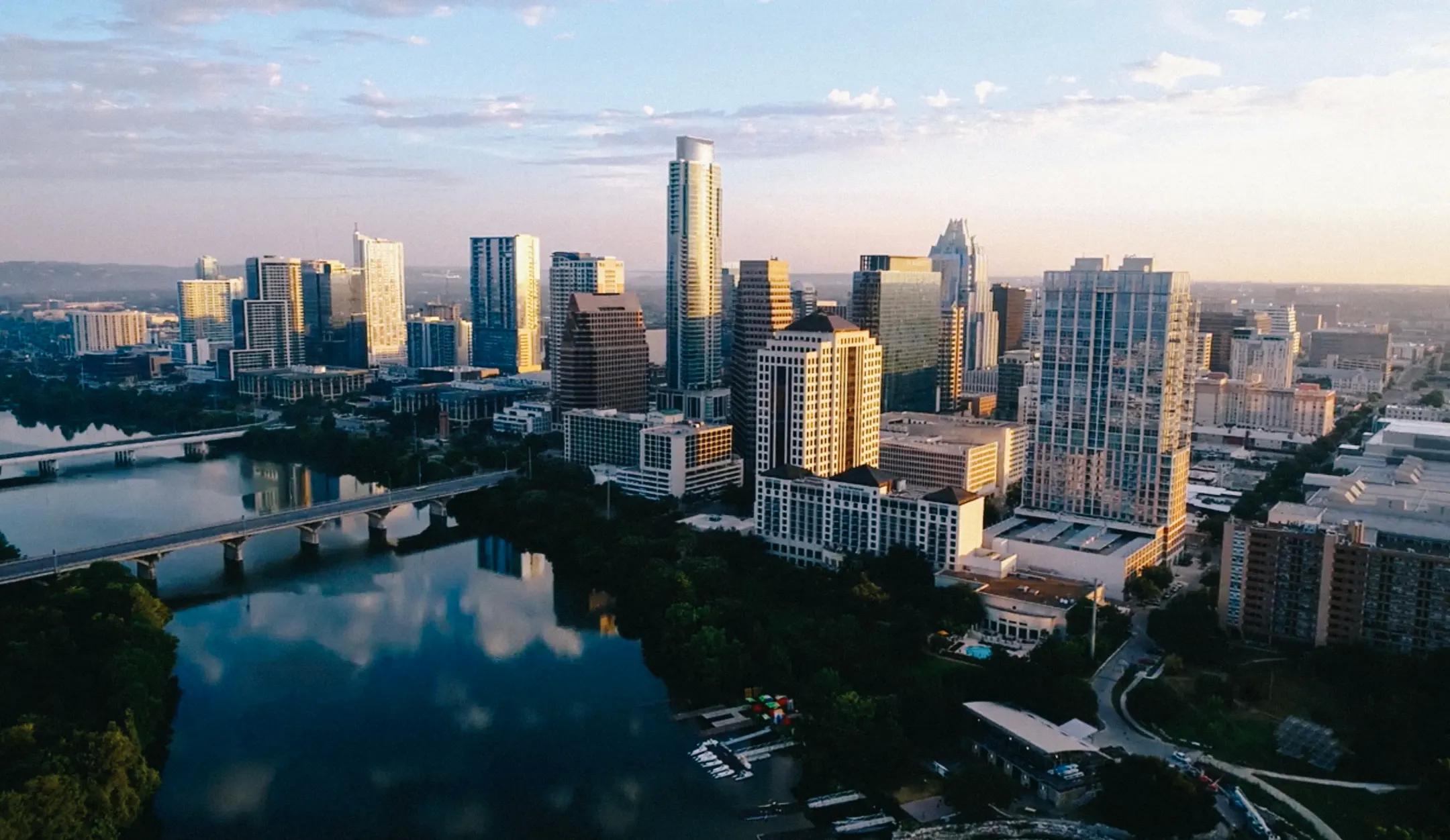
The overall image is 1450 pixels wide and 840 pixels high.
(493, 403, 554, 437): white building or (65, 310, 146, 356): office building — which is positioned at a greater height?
(65, 310, 146, 356): office building

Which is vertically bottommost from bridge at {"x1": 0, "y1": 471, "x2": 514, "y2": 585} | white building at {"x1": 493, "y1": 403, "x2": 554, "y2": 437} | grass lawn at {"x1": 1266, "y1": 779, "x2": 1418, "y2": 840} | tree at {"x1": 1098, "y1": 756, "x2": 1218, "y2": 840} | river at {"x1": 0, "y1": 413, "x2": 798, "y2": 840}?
river at {"x1": 0, "y1": 413, "x2": 798, "y2": 840}

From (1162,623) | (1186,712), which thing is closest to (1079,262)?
(1162,623)

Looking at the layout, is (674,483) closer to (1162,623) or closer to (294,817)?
(1162,623)

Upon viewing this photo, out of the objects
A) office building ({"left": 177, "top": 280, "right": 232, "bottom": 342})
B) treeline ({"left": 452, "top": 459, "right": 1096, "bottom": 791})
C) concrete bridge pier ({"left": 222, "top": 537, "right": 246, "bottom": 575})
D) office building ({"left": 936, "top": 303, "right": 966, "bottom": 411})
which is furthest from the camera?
office building ({"left": 177, "top": 280, "right": 232, "bottom": 342})

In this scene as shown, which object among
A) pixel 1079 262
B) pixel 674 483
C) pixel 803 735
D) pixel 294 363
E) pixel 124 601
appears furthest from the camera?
pixel 294 363

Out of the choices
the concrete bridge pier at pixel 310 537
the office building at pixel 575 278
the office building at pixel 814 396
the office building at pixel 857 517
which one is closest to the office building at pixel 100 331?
the office building at pixel 575 278

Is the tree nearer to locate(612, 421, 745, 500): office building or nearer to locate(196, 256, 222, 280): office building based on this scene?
locate(612, 421, 745, 500): office building

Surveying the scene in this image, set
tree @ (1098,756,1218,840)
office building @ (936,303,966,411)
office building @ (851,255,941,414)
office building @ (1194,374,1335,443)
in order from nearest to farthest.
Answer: tree @ (1098,756,1218,840) < office building @ (851,255,941,414) < office building @ (1194,374,1335,443) < office building @ (936,303,966,411)

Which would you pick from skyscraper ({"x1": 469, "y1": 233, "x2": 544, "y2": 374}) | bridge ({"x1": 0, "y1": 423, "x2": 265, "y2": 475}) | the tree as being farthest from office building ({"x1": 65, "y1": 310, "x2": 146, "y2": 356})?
the tree
